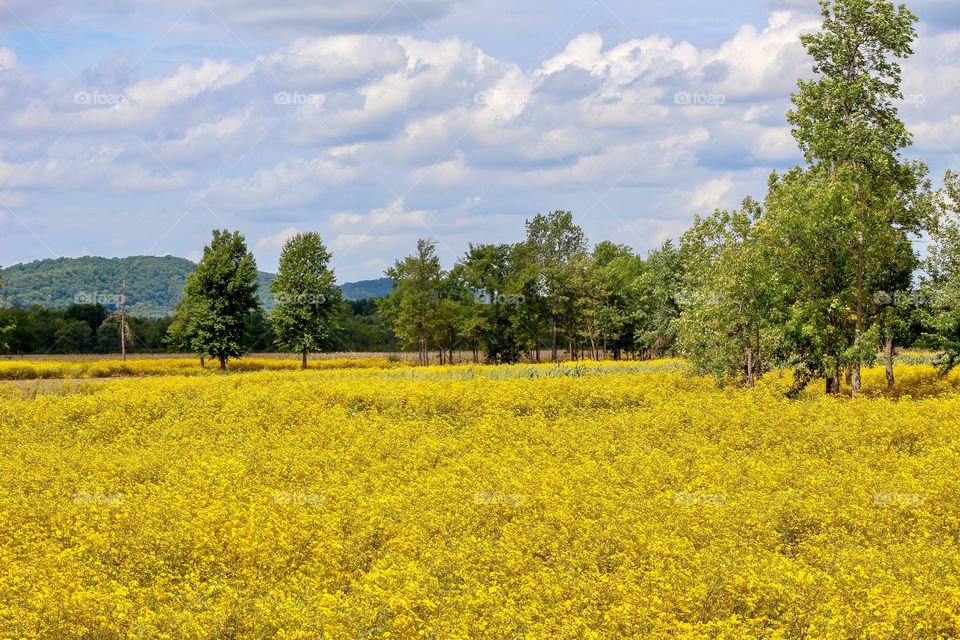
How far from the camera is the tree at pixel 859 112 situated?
123 ft

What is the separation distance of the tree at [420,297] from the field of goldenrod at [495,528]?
152 feet

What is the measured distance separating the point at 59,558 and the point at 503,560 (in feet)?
23.8

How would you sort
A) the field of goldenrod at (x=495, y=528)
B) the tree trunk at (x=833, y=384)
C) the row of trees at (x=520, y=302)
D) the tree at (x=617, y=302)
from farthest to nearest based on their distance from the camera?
1. the tree at (x=617, y=302)
2. the row of trees at (x=520, y=302)
3. the tree trunk at (x=833, y=384)
4. the field of goldenrod at (x=495, y=528)

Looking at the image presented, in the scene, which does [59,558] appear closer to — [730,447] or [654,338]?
[730,447]

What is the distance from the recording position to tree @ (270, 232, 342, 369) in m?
71.8

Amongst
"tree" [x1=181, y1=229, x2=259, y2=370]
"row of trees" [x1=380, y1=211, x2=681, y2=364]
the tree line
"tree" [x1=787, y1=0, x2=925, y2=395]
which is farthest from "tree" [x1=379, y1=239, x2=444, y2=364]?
"tree" [x1=787, y1=0, x2=925, y2=395]

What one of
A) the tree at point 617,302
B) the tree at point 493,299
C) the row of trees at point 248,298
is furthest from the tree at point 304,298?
the tree at point 617,302

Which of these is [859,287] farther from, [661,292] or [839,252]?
[661,292]

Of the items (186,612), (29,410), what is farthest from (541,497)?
(29,410)

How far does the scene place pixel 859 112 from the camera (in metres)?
38.6

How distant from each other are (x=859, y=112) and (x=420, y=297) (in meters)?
43.2

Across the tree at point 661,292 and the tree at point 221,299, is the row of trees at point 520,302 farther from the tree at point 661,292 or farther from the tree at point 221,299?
the tree at point 221,299

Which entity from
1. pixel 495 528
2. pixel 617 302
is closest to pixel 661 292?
pixel 617 302

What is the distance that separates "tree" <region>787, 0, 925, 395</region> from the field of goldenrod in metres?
11.0
